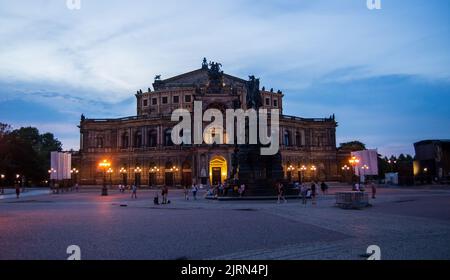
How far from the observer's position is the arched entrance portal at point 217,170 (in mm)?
73219

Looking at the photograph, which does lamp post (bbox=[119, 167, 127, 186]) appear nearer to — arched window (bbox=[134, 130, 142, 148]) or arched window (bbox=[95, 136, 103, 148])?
arched window (bbox=[134, 130, 142, 148])

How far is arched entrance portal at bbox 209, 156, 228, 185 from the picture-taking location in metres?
73.2

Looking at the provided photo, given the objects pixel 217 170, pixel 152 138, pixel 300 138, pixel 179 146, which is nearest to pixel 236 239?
pixel 217 170

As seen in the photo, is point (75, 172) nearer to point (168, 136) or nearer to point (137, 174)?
point (137, 174)

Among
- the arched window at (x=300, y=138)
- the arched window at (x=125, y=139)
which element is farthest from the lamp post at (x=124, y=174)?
the arched window at (x=300, y=138)

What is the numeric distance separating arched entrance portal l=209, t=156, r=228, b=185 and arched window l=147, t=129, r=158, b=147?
47.2 ft

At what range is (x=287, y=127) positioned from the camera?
8394cm

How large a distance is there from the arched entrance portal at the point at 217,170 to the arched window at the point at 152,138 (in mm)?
14373

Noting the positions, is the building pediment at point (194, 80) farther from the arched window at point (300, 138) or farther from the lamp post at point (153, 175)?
the lamp post at point (153, 175)

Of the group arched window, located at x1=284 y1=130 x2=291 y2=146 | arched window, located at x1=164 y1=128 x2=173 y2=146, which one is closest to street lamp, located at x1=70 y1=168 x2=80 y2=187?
arched window, located at x1=164 y1=128 x2=173 y2=146

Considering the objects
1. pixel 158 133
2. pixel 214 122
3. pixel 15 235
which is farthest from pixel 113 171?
pixel 15 235

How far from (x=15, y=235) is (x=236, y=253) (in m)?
7.83
